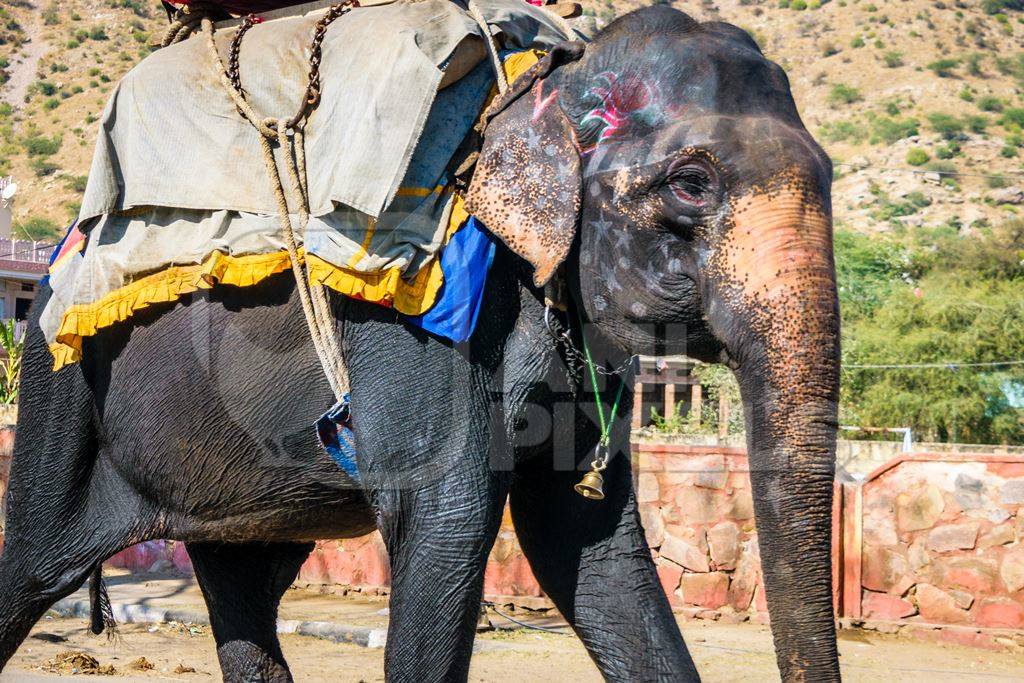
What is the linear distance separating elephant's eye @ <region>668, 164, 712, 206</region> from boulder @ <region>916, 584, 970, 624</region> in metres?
7.23

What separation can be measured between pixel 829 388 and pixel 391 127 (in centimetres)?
126

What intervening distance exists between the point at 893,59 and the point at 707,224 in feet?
271

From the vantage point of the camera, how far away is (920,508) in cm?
925

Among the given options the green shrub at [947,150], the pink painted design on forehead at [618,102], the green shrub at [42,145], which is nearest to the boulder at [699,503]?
the pink painted design on forehead at [618,102]

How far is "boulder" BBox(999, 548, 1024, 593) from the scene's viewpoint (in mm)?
8836

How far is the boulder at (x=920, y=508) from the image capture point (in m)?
9.17

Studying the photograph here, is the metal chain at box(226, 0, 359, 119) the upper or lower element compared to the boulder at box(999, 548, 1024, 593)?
upper

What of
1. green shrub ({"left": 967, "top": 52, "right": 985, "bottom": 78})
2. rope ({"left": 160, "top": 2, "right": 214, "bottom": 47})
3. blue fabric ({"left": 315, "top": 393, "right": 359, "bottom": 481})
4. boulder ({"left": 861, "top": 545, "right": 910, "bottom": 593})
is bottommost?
boulder ({"left": 861, "top": 545, "right": 910, "bottom": 593})

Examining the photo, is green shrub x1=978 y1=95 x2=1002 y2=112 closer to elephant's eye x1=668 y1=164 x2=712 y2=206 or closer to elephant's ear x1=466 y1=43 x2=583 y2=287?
elephant's ear x1=466 y1=43 x2=583 y2=287

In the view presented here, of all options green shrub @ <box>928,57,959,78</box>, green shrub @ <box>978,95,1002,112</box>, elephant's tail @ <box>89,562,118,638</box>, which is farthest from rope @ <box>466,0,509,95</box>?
green shrub @ <box>928,57,959,78</box>

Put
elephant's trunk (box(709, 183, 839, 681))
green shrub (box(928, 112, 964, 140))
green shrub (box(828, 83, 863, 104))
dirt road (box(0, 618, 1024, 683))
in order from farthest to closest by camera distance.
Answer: green shrub (box(828, 83, 863, 104)) → green shrub (box(928, 112, 964, 140)) → dirt road (box(0, 618, 1024, 683)) → elephant's trunk (box(709, 183, 839, 681))

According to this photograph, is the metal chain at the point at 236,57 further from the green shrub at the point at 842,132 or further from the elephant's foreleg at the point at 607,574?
the green shrub at the point at 842,132

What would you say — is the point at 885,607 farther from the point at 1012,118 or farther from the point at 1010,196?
the point at 1012,118

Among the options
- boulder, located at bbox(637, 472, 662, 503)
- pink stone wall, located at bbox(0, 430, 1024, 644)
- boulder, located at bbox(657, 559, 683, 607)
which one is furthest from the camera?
boulder, located at bbox(637, 472, 662, 503)
